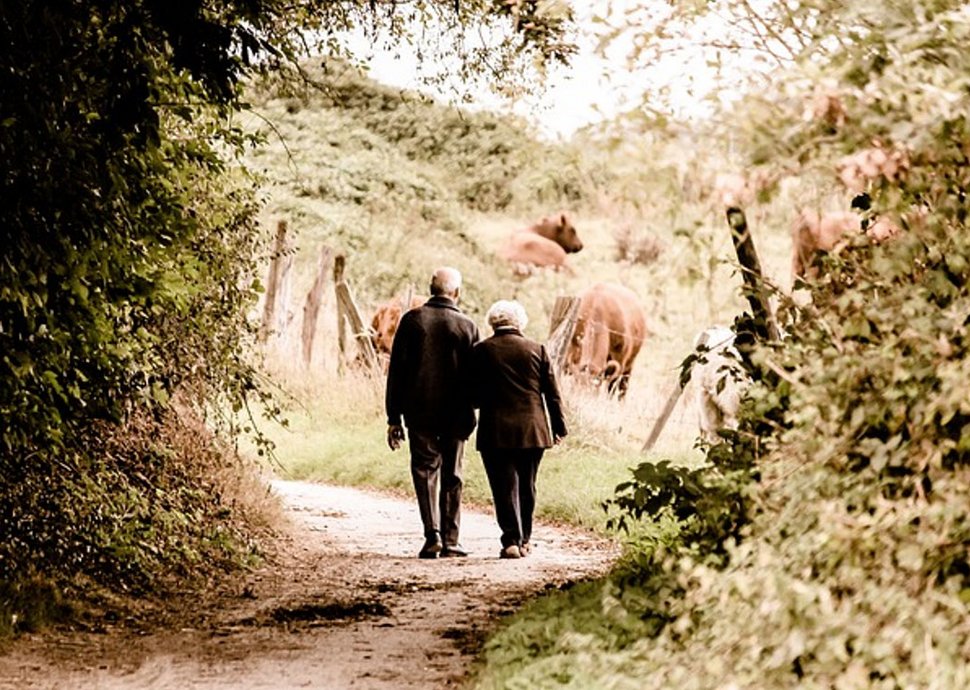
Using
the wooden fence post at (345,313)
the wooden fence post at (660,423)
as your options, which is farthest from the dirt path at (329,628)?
the wooden fence post at (345,313)

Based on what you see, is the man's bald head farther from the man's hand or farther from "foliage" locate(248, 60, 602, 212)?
"foliage" locate(248, 60, 602, 212)

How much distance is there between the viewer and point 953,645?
423cm

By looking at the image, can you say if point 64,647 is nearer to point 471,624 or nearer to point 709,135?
point 471,624

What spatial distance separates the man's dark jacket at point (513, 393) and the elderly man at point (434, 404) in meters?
0.17

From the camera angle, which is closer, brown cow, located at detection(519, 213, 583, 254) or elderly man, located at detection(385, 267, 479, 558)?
elderly man, located at detection(385, 267, 479, 558)

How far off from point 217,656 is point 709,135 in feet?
13.0

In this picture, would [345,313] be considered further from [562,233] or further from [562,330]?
[562,233]

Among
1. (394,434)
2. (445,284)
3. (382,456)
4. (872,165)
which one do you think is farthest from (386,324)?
(872,165)

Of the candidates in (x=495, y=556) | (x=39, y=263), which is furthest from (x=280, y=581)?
(x=39, y=263)

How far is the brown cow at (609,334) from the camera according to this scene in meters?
20.5

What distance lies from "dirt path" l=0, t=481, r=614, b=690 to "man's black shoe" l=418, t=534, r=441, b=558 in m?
0.09

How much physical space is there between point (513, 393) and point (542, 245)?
24953 millimetres

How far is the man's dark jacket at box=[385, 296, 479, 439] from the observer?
34.9 ft

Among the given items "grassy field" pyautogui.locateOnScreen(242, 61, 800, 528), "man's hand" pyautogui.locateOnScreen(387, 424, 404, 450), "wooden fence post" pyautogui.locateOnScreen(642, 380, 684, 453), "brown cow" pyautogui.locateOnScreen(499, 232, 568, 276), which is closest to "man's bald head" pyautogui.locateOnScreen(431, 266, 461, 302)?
"man's hand" pyautogui.locateOnScreen(387, 424, 404, 450)
